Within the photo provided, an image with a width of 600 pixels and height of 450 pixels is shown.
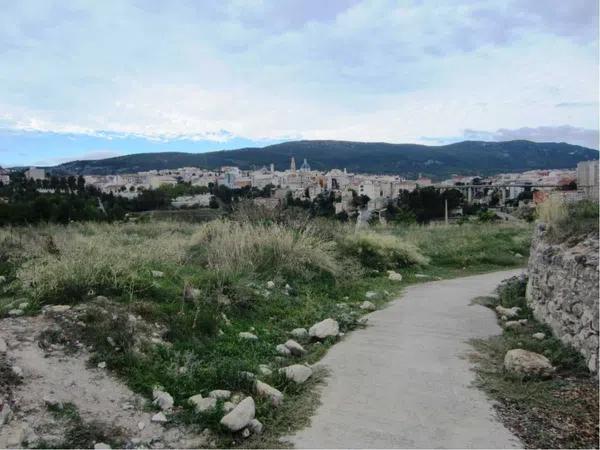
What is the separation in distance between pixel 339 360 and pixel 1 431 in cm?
289

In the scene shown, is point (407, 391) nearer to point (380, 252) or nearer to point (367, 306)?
point (367, 306)

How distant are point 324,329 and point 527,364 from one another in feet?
7.17

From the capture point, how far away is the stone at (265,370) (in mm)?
4171

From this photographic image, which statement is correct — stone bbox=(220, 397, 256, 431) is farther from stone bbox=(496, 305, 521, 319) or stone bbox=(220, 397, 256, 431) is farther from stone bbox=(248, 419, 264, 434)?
stone bbox=(496, 305, 521, 319)

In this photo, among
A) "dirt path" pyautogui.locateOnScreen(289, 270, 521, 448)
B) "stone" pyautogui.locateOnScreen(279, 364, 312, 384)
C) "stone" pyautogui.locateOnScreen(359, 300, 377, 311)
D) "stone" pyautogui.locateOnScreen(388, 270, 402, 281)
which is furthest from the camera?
"stone" pyautogui.locateOnScreen(388, 270, 402, 281)

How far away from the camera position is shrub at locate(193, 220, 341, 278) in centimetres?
810

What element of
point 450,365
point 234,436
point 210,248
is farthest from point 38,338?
point 210,248

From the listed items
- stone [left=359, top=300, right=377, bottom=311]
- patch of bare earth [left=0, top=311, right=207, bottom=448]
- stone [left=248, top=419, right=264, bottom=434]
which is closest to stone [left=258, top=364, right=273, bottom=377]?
stone [left=248, top=419, right=264, bottom=434]

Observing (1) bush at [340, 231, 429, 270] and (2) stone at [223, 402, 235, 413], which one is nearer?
(2) stone at [223, 402, 235, 413]

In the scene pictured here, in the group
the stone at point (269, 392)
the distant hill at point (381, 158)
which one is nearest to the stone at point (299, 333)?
the stone at point (269, 392)

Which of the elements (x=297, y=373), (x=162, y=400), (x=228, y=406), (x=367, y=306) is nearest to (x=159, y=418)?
(x=162, y=400)

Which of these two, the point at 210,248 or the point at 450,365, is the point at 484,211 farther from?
the point at 450,365

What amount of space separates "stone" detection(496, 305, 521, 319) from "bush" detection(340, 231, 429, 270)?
3.97m

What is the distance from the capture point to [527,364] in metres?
4.22
